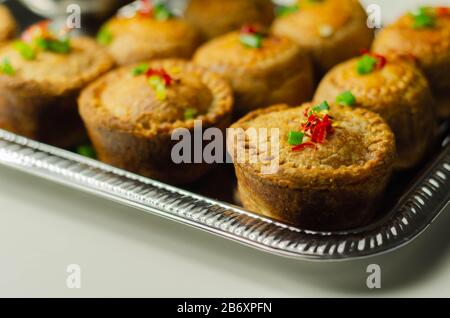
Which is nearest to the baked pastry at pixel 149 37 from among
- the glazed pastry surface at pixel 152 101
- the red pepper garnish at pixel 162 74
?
the glazed pastry surface at pixel 152 101

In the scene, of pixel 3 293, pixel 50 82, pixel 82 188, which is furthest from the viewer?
pixel 50 82

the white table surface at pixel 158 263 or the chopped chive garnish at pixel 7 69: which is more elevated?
the chopped chive garnish at pixel 7 69

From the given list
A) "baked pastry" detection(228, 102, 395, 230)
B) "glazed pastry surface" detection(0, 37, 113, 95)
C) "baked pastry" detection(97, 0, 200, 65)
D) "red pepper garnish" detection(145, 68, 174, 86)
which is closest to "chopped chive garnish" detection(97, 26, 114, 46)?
"baked pastry" detection(97, 0, 200, 65)

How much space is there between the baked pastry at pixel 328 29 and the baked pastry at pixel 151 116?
98cm

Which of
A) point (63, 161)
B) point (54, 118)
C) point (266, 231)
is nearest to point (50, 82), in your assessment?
point (54, 118)

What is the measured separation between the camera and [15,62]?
4.51m

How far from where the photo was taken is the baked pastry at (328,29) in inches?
191

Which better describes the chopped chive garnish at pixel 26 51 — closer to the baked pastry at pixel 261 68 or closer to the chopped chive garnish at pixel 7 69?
the chopped chive garnish at pixel 7 69

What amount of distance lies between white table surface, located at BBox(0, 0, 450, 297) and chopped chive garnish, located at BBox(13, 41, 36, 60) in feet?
3.86

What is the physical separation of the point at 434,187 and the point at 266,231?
96 centimetres

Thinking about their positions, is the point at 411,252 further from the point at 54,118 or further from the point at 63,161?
the point at 54,118

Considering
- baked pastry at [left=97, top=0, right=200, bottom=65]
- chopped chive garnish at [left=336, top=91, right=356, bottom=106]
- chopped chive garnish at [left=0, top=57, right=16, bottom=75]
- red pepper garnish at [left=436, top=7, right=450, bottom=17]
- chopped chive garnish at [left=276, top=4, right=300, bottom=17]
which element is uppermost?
chopped chive garnish at [left=276, top=4, right=300, bottom=17]

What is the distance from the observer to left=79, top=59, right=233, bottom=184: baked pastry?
3868mm

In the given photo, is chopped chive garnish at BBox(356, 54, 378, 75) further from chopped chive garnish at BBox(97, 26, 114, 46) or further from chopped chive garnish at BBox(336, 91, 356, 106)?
chopped chive garnish at BBox(97, 26, 114, 46)
